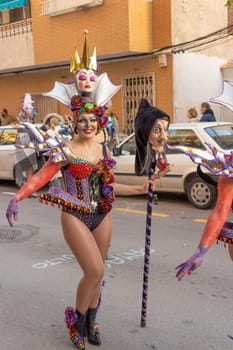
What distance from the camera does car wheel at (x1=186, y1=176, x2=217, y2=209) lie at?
8680 millimetres

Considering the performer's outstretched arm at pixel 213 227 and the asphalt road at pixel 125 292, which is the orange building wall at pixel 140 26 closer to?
the asphalt road at pixel 125 292

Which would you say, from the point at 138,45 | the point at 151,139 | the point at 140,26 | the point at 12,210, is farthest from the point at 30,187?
the point at 140,26

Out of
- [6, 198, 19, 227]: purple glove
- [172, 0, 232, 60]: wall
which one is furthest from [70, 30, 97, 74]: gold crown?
[172, 0, 232, 60]: wall

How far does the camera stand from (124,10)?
1417 cm

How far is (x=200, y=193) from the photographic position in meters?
8.84

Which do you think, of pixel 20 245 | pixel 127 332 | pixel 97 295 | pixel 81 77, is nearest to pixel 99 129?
pixel 81 77

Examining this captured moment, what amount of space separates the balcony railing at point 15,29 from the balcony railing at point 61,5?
119 cm

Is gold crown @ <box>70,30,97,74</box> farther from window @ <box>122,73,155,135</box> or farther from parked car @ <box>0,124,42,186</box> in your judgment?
window @ <box>122,73,155,135</box>

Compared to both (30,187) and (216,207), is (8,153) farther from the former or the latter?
(216,207)

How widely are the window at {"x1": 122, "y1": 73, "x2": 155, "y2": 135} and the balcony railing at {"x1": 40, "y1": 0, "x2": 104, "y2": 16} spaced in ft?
8.13

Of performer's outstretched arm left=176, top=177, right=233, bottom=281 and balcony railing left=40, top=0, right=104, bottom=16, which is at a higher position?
balcony railing left=40, top=0, right=104, bottom=16

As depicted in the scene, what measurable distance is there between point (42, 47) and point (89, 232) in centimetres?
1420

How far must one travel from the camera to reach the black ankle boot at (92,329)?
3803 mm

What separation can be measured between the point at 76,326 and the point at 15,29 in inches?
630
